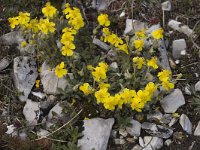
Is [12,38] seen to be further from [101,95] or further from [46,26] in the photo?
[101,95]

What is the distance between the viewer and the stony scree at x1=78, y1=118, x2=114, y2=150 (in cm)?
437

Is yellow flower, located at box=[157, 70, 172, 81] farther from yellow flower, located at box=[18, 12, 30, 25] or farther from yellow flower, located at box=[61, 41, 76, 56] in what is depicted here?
yellow flower, located at box=[18, 12, 30, 25]

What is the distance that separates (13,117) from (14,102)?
0.58 ft

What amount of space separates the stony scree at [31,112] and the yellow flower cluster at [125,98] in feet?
2.46

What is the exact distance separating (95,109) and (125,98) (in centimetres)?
48

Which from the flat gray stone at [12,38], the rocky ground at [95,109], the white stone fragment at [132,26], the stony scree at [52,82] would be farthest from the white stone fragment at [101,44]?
the flat gray stone at [12,38]

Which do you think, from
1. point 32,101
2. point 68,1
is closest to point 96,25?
point 68,1

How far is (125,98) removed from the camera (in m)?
4.23

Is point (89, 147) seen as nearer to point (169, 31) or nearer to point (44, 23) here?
point (44, 23)

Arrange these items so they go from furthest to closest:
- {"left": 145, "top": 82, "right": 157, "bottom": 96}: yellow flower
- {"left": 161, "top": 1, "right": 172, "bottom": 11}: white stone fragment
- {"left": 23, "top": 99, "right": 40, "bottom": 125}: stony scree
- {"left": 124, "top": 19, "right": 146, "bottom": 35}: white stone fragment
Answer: {"left": 161, "top": 1, "right": 172, "bottom": 11}: white stone fragment < {"left": 124, "top": 19, "right": 146, "bottom": 35}: white stone fragment < {"left": 23, "top": 99, "right": 40, "bottom": 125}: stony scree < {"left": 145, "top": 82, "right": 157, "bottom": 96}: yellow flower

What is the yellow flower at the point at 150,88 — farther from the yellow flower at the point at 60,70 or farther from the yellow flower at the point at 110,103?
the yellow flower at the point at 60,70

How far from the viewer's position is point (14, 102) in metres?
4.69

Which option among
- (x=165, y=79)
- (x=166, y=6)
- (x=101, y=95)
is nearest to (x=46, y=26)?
(x=101, y=95)

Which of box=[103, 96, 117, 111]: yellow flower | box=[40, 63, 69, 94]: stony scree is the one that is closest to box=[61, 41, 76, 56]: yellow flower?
box=[40, 63, 69, 94]: stony scree
